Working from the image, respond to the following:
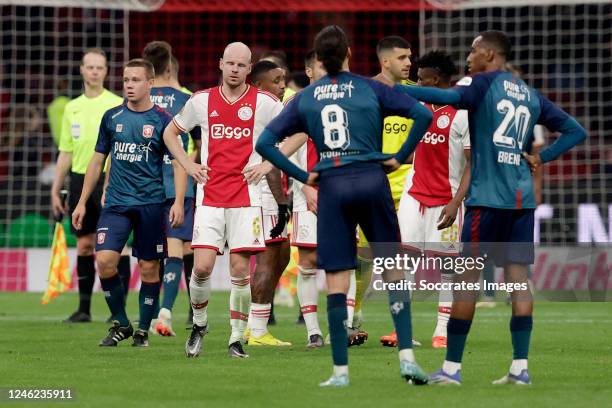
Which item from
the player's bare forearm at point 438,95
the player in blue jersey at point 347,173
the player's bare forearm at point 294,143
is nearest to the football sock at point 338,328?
the player in blue jersey at point 347,173

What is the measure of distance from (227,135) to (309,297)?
177 centimetres

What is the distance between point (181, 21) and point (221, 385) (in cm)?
1583

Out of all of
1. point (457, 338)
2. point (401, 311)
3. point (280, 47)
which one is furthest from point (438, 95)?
point (280, 47)

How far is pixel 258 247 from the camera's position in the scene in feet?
31.8

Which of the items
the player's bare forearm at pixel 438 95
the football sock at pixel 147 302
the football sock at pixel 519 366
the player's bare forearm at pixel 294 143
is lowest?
the football sock at pixel 519 366

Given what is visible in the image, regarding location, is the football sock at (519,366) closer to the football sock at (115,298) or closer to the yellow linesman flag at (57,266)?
the football sock at (115,298)

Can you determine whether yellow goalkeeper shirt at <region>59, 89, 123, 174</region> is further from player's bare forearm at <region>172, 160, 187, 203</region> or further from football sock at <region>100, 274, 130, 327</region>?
player's bare forearm at <region>172, 160, 187, 203</region>

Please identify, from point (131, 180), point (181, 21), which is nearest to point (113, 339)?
point (131, 180)

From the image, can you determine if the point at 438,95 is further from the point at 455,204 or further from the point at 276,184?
the point at 276,184

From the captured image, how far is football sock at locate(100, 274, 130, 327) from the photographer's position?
10836 millimetres

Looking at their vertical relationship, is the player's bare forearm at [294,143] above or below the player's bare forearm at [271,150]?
above

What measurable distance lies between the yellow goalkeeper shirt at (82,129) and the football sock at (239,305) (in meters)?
3.83

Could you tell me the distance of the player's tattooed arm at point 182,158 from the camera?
9.37 m

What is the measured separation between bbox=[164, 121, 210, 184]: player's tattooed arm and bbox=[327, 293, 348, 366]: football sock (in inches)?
76.6
